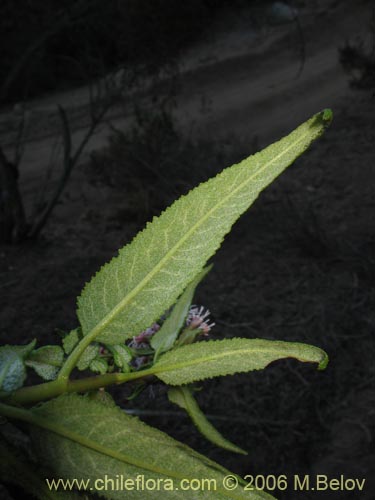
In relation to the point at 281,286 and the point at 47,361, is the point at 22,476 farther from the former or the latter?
the point at 281,286

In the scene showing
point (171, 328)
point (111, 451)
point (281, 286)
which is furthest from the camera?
point (281, 286)

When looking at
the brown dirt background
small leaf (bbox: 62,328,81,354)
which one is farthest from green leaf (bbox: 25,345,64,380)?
the brown dirt background

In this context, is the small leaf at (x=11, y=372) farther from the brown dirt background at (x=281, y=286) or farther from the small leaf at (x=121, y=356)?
the brown dirt background at (x=281, y=286)

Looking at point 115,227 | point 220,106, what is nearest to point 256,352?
point 115,227

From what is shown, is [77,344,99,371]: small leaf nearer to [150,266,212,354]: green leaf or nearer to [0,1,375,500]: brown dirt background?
[150,266,212,354]: green leaf

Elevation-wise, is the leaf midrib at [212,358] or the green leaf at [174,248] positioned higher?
the green leaf at [174,248]

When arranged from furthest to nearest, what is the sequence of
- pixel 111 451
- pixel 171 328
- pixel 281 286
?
pixel 281 286, pixel 171 328, pixel 111 451

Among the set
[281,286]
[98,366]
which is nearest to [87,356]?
[98,366]

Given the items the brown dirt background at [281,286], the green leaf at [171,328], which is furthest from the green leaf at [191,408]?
the brown dirt background at [281,286]
